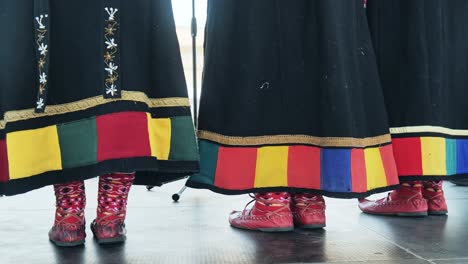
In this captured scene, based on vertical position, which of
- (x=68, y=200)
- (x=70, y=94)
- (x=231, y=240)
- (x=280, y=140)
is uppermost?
(x=70, y=94)

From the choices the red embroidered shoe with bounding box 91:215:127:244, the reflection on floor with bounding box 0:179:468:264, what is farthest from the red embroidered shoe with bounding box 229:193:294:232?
the red embroidered shoe with bounding box 91:215:127:244

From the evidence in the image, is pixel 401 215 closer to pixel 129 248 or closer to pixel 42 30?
pixel 129 248

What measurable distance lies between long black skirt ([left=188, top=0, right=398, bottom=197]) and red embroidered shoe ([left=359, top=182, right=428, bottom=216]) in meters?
0.26

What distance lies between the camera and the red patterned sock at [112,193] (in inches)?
49.6

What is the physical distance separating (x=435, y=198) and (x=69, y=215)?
1049mm

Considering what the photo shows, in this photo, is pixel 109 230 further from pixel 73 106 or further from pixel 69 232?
pixel 73 106

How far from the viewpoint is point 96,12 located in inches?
47.4

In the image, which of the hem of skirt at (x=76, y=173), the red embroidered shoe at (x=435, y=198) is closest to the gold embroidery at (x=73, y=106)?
the hem of skirt at (x=76, y=173)

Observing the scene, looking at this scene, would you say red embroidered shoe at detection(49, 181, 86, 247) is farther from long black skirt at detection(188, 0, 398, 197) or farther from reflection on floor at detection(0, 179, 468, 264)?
long black skirt at detection(188, 0, 398, 197)

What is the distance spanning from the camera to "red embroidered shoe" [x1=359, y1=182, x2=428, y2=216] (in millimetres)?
1636

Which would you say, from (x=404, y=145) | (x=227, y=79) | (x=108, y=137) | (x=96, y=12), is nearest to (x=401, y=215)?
(x=404, y=145)

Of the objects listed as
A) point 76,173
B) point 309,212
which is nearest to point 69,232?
point 76,173

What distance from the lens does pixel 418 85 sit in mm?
1587

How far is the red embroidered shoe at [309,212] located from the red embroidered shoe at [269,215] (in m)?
0.04
